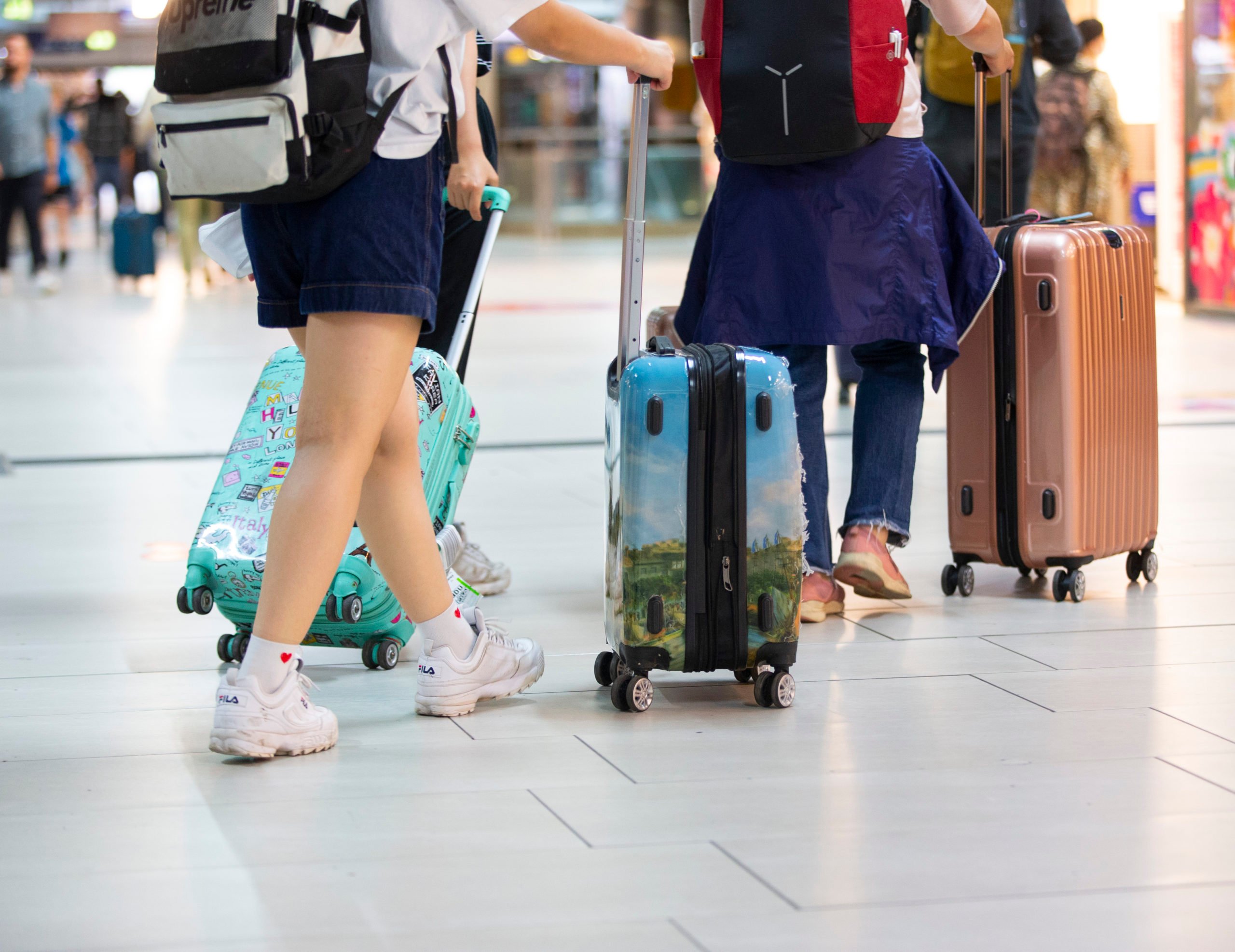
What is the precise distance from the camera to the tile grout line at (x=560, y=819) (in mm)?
2125

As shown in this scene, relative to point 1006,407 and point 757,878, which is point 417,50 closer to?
point 757,878

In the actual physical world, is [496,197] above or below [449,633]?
above

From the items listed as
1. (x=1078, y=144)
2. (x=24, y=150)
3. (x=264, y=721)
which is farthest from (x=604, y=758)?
(x=24, y=150)

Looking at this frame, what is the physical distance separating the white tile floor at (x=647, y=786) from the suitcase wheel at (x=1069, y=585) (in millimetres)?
35

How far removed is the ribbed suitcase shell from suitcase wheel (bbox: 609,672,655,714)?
117 centimetres

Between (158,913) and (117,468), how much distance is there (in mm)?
3800

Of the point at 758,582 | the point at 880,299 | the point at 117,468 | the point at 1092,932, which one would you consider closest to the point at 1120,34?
the point at 117,468

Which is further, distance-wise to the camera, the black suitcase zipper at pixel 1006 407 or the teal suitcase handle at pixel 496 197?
the black suitcase zipper at pixel 1006 407

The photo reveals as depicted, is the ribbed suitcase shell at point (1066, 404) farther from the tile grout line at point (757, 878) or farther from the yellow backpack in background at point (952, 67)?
the tile grout line at point (757, 878)

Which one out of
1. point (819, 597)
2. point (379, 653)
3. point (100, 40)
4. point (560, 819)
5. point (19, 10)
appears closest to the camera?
point (560, 819)

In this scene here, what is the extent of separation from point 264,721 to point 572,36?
1103 mm

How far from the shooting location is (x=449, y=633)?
2.73 metres

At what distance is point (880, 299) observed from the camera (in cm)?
336

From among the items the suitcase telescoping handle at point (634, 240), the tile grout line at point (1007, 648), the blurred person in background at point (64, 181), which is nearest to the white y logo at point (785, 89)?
the suitcase telescoping handle at point (634, 240)
